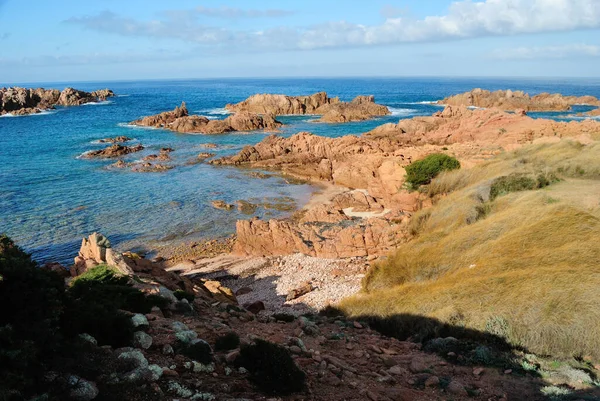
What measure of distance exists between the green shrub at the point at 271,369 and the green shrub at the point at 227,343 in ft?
2.45

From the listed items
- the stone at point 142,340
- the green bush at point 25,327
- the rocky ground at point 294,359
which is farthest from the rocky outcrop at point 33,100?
the green bush at point 25,327

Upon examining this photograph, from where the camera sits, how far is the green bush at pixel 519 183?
875 inches

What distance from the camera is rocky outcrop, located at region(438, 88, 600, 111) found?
95.2 m

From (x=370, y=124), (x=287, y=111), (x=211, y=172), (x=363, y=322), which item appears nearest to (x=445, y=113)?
(x=370, y=124)

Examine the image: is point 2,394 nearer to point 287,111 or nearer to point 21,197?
point 21,197

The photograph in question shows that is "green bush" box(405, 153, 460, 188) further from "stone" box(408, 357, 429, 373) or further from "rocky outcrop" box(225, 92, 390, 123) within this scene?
"rocky outcrop" box(225, 92, 390, 123)

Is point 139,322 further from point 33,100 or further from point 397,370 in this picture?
point 33,100

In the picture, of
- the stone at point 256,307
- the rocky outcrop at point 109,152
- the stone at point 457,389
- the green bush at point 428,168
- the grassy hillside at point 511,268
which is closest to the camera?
the stone at point 457,389

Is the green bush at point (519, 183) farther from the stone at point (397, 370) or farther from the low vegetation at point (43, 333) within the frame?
the low vegetation at point (43, 333)

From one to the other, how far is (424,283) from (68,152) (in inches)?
2268

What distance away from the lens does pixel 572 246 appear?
44.5ft

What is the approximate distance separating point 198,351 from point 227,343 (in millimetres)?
1117

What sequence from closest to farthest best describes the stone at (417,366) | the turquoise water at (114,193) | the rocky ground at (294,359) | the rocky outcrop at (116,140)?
the rocky ground at (294,359), the stone at (417,366), the turquoise water at (114,193), the rocky outcrop at (116,140)

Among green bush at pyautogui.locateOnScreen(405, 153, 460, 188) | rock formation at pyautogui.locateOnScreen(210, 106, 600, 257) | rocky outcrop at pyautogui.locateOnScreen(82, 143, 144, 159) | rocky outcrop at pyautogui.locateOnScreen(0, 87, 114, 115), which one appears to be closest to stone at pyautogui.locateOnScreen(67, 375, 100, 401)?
rock formation at pyautogui.locateOnScreen(210, 106, 600, 257)
